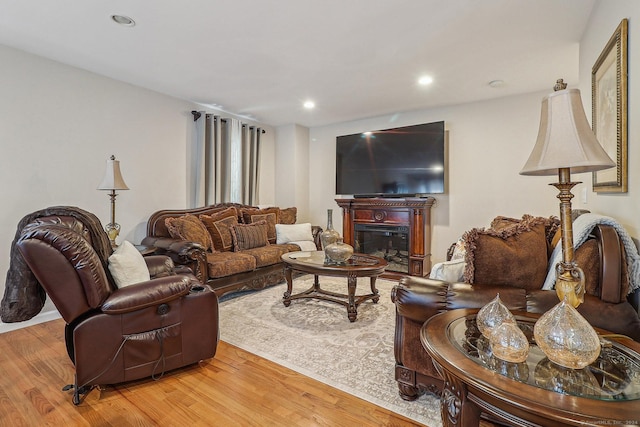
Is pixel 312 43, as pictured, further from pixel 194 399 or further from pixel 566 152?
pixel 194 399

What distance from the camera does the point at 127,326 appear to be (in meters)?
1.79

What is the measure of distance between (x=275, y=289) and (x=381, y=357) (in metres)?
1.92

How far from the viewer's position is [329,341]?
2412 mm

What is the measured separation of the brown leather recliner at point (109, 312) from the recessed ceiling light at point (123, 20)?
1514 millimetres

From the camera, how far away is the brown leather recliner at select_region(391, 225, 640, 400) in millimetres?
1278

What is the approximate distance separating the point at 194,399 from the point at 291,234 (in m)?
2.87

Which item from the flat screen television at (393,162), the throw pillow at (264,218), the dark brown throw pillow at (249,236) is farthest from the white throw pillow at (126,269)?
the flat screen television at (393,162)

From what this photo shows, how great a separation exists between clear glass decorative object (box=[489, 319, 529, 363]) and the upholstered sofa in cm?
275

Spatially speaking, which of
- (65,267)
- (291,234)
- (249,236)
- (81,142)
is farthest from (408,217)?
(81,142)

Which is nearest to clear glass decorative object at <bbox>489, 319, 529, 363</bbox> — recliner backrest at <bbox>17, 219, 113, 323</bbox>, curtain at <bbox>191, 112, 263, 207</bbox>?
recliner backrest at <bbox>17, 219, 113, 323</bbox>

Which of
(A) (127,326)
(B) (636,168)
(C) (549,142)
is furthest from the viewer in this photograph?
(A) (127,326)

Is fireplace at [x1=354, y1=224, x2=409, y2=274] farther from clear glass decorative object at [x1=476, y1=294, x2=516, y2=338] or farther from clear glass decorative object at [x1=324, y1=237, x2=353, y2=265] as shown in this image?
clear glass decorative object at [x1=476, y1=294, x2=516, y2=338]

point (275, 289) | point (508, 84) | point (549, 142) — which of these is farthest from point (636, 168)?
point (275, 289)

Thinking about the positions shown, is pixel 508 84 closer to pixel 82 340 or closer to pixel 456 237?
pixel 456 237
